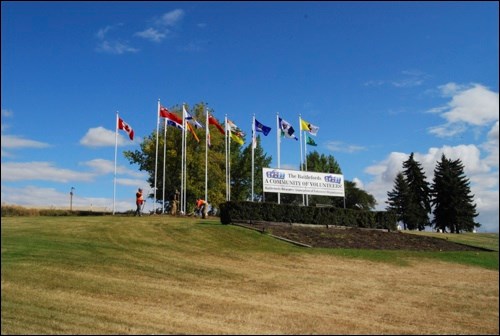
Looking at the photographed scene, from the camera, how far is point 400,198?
73562 millimetres

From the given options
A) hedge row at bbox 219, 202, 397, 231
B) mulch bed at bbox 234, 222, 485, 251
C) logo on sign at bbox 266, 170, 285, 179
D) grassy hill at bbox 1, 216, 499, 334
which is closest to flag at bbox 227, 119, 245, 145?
logo on sign at bbox 266, 170, 285, 179

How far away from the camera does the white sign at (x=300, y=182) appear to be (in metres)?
33.4

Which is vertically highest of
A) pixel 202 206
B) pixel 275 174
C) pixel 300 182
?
pixel 275 174

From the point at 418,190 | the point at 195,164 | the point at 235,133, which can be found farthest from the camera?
the point at 418,190

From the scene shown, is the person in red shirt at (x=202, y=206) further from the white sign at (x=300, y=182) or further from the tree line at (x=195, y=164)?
the tree line at (x=195, y=164)

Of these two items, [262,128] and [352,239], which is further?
[262,128]

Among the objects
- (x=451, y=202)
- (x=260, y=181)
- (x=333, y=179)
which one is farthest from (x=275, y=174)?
(x=451, y=202)

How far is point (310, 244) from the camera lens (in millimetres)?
22500

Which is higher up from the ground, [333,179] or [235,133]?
[235,133]

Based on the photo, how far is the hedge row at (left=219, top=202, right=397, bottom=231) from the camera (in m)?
27.0

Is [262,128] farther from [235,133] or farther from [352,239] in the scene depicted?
[352,239]

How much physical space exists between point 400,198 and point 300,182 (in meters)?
43.4

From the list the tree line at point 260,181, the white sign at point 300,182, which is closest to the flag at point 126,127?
the tree line at point 260,181

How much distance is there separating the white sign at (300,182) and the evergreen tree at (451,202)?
121 ft
